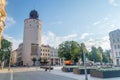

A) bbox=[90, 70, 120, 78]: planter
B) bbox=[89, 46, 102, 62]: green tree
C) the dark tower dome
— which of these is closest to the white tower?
the dark tower dome

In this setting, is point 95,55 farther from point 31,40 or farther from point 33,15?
point 33,15

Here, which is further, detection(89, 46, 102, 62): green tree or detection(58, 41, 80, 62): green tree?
detection(89, 46, 102, 62): green tree

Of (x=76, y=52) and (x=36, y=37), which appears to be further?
(x=36, y=37)

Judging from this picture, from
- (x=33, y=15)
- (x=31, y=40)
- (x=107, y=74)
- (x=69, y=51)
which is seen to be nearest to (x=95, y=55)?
(x=69, y=51)

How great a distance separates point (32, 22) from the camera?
11062 cm

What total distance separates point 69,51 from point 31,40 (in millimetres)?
51382

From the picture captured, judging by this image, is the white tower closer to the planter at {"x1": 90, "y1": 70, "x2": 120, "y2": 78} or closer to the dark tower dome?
the dark tower dome

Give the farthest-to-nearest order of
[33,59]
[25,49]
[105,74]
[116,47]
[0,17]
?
[25,49] → [33,59] → [116,47] → [0,17] → [105,74]

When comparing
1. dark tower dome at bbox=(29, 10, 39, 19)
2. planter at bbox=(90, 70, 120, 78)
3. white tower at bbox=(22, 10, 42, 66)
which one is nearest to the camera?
planter at bbox=(90, 70, 120, 78)

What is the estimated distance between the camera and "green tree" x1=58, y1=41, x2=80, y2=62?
63219 mm

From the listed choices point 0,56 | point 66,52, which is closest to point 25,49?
point 0,56

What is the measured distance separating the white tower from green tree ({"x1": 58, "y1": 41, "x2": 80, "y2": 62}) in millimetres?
47452

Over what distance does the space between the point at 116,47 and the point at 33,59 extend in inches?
2410

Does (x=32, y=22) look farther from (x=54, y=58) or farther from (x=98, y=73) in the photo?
(x=98, y=73)
